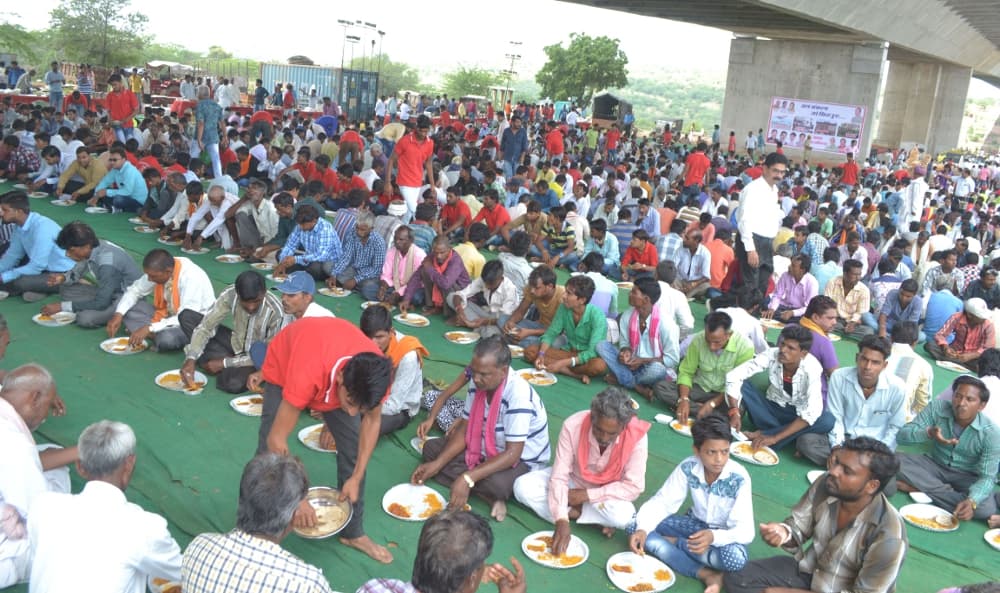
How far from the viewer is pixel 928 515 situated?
4.19m

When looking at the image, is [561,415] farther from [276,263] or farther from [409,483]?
[276,263]

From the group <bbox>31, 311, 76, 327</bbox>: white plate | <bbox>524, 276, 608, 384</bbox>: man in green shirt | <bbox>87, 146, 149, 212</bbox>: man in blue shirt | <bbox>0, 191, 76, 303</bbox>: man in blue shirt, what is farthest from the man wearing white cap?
<bbox>87, 146, 149, 212</bbox>: man in blue shirt

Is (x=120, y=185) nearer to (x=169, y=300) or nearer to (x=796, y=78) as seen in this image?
(x=169, y=300)

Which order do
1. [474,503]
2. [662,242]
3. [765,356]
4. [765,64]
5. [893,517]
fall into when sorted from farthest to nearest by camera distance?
[765,64]
[662,242]
[765,356]
[474,503]
[893,517]

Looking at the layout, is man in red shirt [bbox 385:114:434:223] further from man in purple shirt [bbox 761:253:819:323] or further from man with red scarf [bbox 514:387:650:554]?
man with red scarf [bbox 514:387:650:554]

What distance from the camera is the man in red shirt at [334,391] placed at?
2.88m

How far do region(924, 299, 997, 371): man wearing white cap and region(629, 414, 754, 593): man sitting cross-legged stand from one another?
4.63m

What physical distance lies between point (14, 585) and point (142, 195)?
728 cm

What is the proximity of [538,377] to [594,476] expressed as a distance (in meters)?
1.86

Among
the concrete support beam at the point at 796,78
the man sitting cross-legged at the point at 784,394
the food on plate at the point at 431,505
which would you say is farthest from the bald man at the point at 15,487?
the concrete support beam at the point at 796,78

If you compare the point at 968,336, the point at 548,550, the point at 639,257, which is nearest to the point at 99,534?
the point at 548,550

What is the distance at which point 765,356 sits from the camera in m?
4.98

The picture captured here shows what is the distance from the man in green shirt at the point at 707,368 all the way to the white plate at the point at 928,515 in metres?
1.25

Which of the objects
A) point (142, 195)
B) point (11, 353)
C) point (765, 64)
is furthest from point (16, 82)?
point (765, 64)
